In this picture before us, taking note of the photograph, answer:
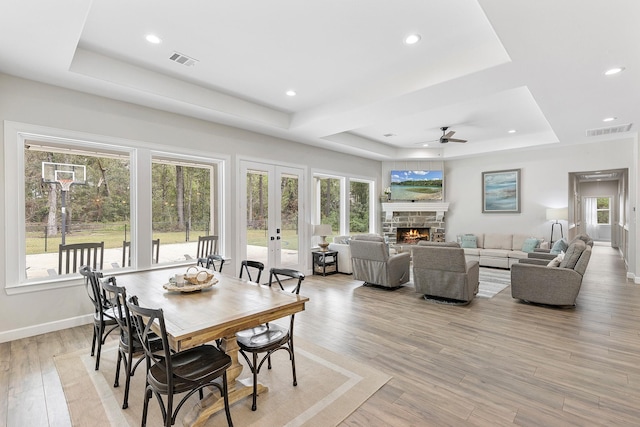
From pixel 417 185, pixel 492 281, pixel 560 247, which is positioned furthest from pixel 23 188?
pixel 560 247

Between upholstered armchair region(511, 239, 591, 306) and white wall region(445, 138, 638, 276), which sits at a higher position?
white wall region(445, 138, 638, 276)

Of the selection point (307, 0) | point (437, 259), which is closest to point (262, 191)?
point (437, 259)

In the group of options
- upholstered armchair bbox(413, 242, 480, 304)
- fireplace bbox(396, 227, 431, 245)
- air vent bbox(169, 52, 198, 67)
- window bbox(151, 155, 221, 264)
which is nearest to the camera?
air vent bbox(169, 52, 198, 67)

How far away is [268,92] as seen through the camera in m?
4.64

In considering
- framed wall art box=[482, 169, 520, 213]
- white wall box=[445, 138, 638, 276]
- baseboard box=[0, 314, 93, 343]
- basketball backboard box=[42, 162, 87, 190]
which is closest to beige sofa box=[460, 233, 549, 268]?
white wall box=[445, 138, 638, 276]

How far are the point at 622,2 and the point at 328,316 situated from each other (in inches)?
161

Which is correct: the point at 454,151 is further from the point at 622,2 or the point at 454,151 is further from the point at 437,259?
the point at 622,2

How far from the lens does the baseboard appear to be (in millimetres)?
3430

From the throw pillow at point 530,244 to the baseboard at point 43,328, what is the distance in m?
8.34

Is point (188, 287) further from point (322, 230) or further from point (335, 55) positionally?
point (322, 230)

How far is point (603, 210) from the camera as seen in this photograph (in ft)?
41.9

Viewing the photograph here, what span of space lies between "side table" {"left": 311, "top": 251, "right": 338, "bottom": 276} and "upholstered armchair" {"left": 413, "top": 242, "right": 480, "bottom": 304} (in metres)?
2.30

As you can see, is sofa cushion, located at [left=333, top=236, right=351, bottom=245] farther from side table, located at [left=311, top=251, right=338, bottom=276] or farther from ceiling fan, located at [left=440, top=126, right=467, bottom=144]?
ceiling fan, located at [left=440, top=126, right=467, bottom=144]

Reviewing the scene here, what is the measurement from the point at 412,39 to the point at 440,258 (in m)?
2.98
